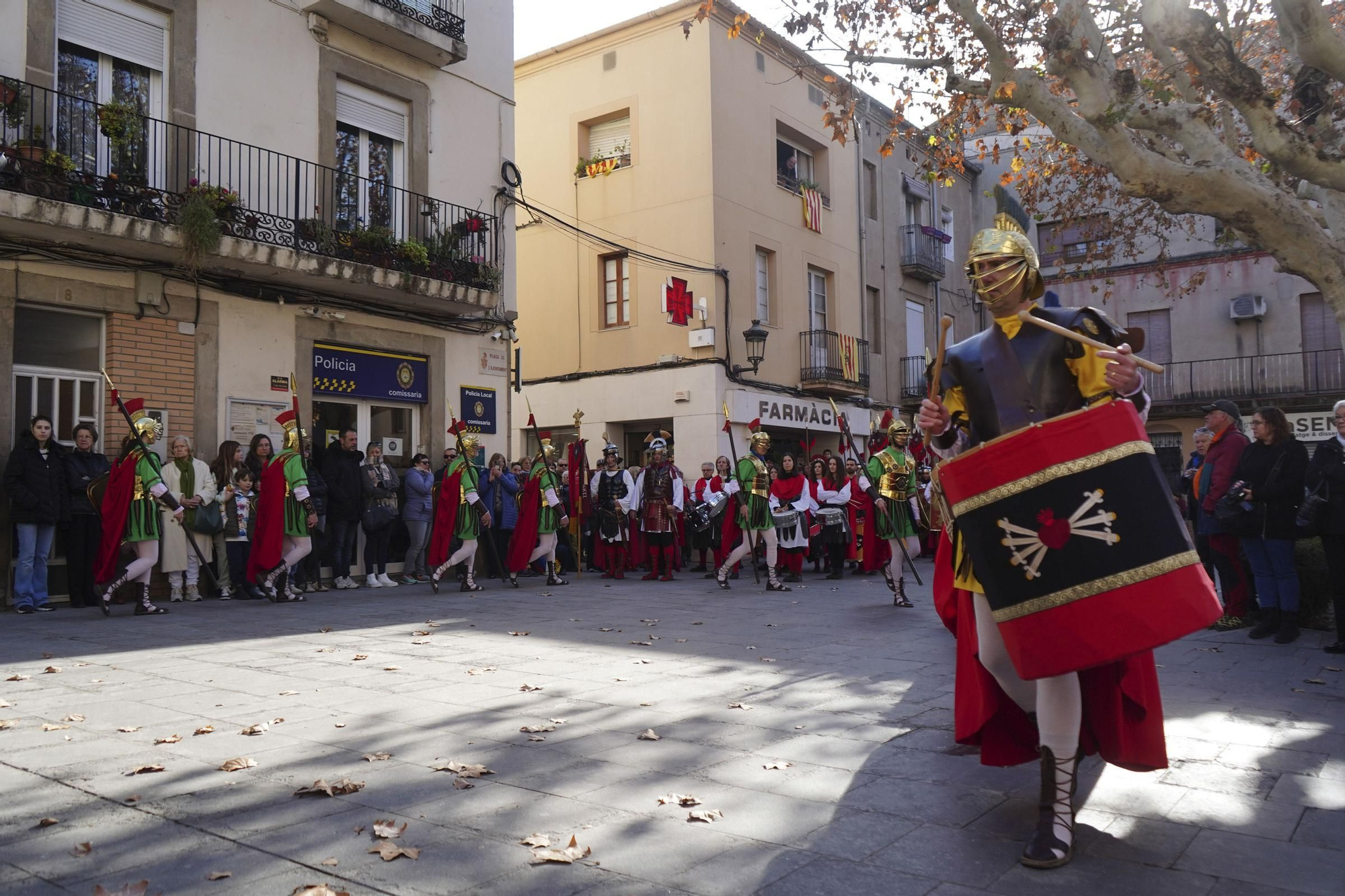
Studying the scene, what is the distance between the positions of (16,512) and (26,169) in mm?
3511

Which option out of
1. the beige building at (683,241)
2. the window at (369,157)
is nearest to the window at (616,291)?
the beige building at (683,241)

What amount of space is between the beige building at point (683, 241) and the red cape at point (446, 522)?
8668 mm

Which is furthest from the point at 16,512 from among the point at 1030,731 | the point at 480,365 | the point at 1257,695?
the point at 1257,695

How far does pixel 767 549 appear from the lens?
44.6 feet

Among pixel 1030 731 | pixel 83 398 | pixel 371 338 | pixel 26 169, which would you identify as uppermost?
pixel 26 169

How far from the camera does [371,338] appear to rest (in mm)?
14969

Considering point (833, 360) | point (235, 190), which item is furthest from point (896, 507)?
point (833, 360)

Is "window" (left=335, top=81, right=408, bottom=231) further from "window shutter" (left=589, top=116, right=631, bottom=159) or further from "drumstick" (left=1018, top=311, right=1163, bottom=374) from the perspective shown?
"drumstick" (left=1018, top=311, right=1163, bottom=374)

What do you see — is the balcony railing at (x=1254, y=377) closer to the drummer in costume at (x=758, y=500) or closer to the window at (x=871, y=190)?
the window at (x=871, y=190)

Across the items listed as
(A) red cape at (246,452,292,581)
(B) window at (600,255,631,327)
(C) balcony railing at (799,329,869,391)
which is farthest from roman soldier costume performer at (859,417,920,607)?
(C) balcony railing at (799,329,869,391)

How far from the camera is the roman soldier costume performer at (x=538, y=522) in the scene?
44.3 ft

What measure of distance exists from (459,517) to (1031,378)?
1009 cm

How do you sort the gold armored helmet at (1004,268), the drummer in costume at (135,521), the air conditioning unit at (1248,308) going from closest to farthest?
the gold armored helmet at (1004,268)
the drummer in costume at (135,521)
the air conditioning unit at (1248,308)

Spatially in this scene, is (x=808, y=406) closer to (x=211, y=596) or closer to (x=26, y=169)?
(x=211, y=596)
